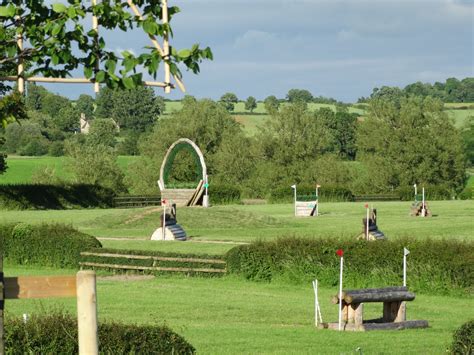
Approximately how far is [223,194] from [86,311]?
70.0 m

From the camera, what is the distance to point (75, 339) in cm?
1316

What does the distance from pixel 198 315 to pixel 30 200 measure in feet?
158

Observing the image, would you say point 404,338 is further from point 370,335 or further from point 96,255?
point 96,255

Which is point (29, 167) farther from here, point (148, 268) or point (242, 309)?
point (242, 309)

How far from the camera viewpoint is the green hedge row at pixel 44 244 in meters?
35.8

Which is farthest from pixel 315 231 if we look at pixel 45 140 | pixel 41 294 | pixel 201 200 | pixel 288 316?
pixel 45 140

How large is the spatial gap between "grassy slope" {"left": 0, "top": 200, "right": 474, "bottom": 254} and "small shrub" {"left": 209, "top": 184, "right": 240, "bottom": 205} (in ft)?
44.5

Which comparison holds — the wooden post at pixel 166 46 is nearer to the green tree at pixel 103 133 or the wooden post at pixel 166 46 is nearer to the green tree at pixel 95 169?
the green tree at pixel 95 169

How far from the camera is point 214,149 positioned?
11262 centimetres

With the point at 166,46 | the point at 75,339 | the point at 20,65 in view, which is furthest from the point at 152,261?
the point at 166,46

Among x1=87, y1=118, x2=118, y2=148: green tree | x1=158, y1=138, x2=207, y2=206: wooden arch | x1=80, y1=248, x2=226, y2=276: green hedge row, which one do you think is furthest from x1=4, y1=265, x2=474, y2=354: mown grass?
x1=87, y1=118, x2=118, y2=148: green tree

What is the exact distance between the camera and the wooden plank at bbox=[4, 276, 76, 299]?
30.0 feet

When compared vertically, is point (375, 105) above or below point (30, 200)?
above

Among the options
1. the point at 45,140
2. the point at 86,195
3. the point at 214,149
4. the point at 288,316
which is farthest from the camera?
the point at 45,140
